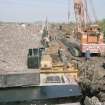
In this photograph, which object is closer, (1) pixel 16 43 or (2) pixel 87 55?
(1) pixel 16 43

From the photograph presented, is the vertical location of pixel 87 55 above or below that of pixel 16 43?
below

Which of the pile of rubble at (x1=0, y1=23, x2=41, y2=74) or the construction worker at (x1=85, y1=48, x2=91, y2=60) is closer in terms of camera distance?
the pile of rubble at (x1=0, y1=23, x2=41, y2=74)

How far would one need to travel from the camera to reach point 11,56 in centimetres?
1581

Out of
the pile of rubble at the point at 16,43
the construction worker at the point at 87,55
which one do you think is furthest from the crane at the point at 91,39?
the pile of rubble at the point at 16,43

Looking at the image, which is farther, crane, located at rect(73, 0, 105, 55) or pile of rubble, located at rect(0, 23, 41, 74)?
crane, located at rect(73, 0, 105, 55)

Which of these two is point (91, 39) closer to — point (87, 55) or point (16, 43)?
point (87, 55)

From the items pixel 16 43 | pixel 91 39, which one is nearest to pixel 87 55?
pixel 91 39

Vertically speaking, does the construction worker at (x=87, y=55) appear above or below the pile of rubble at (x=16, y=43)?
below

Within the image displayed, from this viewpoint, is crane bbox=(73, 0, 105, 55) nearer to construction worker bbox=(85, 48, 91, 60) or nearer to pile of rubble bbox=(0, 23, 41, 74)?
construction worker bbox=(85, 48, 91, 60)

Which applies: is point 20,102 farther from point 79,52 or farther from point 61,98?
point 79,52

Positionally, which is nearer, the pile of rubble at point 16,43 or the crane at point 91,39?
the pile of rubble at point 16,43

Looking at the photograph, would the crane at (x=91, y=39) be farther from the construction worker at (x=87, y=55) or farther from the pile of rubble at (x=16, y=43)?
the pile of rubble at (x=16, y=43)

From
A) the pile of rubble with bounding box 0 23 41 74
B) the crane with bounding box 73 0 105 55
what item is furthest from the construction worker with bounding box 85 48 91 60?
the pile of rubble with bounding box 0 23 41 74

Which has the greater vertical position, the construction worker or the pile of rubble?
the pile of rubble
